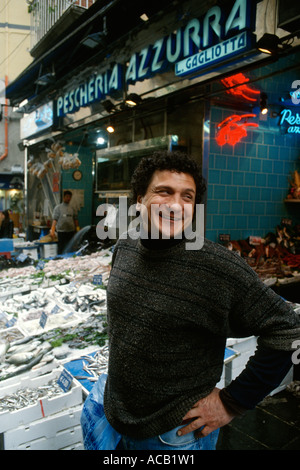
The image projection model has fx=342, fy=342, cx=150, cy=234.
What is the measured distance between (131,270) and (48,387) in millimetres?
1502

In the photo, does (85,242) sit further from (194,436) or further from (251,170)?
(194,436)

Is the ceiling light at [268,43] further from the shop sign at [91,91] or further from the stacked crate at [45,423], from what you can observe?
the stacked crate at [45,423]

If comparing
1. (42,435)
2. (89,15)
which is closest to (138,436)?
(42,435)

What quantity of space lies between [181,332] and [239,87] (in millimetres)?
4983

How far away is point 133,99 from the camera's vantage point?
5852 millimetres

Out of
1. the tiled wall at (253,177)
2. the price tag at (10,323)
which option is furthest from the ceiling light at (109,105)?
the price tag at (10,323)

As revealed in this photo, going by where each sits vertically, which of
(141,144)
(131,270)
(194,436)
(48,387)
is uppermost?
(141,144)

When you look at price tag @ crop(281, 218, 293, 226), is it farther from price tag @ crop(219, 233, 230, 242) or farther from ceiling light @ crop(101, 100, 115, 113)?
ceiling light @ crop(101, 100, 115, 113)

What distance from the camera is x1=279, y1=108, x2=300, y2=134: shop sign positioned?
19.4ft

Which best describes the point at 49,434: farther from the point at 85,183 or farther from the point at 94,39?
the point at 85,183

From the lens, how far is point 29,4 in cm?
1045

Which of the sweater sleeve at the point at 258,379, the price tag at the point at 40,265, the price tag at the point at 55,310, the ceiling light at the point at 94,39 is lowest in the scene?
the price tag at the point at 55,310

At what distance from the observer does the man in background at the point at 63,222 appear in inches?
386

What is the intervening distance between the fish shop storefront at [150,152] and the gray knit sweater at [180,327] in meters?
1.11
